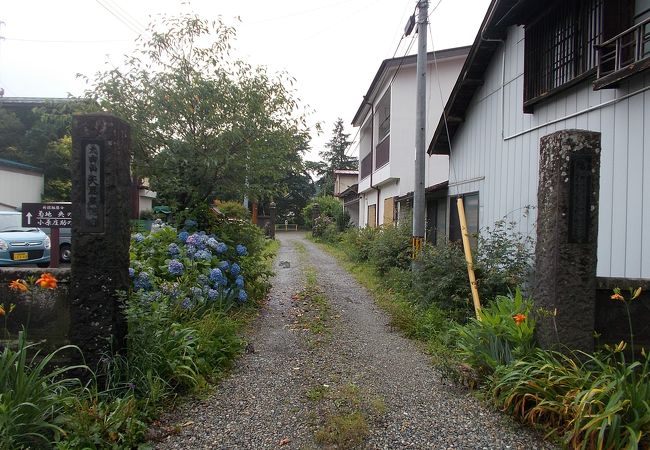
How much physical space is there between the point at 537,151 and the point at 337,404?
4.58 metres

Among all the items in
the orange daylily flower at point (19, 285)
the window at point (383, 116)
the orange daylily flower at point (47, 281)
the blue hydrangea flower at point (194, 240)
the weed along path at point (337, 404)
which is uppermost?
the window at point (383, 116)

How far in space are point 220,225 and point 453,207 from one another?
498 centimetres

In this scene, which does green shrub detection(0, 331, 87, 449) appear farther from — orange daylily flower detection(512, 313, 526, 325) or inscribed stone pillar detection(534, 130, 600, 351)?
inscribed stone pillar detection(534, 130, 600, 351)

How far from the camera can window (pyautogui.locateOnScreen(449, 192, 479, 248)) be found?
8.19 m

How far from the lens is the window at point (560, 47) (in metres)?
5.28

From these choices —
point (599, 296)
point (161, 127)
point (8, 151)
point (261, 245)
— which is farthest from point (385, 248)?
point (8, 151)

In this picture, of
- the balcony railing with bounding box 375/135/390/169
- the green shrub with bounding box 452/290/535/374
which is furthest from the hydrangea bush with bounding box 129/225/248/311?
the balcony railing with bounding box 375/135/390/169

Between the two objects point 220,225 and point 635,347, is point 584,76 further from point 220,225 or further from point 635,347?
point 220,225

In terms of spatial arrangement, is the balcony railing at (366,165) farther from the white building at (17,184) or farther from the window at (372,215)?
the white building at (17,184)

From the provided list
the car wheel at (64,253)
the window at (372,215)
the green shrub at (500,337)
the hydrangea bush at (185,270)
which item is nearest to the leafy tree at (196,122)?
the hydrangea bush at (185,270)

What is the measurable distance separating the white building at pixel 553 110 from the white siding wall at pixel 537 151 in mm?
12

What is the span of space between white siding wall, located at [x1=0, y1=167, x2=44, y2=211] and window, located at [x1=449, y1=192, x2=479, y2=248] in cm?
1777

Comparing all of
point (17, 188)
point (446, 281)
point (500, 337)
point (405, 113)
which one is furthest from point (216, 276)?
point (17, 188)

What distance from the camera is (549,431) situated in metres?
3.24
